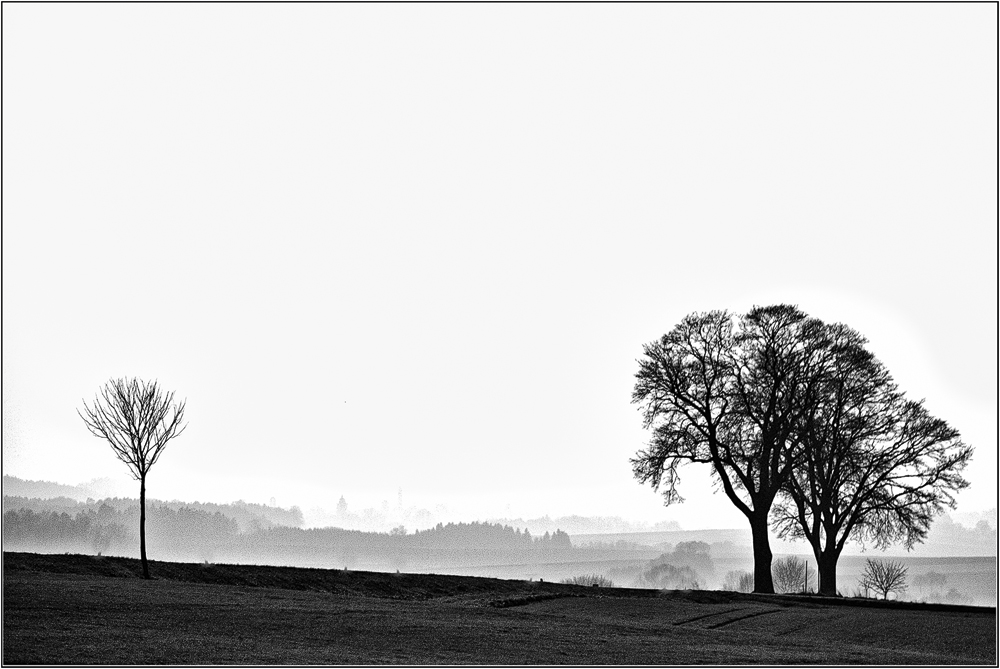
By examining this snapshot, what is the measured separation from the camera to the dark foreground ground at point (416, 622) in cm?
1828

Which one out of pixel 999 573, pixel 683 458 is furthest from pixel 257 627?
pixel 683 458

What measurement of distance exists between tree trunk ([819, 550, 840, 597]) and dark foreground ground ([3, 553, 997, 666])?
25.0ft

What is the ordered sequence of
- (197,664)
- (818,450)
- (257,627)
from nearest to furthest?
(197,664)
(257,627)
(818,450)

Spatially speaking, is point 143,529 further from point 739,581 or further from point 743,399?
point 739,581

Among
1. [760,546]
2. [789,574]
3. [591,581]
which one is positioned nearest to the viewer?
[760,546]

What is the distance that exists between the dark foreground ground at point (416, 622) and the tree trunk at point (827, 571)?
7608 mm

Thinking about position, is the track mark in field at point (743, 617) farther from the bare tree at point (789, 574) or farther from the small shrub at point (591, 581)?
the bare tree at point (789, 574)

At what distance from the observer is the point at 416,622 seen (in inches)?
904

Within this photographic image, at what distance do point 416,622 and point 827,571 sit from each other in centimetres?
2378

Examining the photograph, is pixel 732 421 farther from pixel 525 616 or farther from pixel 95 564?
pixel 95 564

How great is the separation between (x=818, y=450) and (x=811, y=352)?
13.0 ft

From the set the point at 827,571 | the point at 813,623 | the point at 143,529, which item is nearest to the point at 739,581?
the point at 827,571

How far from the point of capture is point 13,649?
16.7m

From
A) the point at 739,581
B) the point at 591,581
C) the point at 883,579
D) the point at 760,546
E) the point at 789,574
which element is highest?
the point at 760,546
